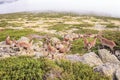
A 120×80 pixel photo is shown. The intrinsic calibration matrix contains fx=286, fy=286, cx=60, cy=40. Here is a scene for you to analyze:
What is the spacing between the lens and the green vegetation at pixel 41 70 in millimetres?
13172

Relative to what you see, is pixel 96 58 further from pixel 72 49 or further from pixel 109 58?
pixel 72 49

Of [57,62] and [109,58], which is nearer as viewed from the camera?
[57,62]

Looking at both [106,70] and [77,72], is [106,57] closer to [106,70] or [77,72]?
[106,70]

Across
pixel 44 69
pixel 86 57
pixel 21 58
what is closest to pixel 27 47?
pixel 86 57

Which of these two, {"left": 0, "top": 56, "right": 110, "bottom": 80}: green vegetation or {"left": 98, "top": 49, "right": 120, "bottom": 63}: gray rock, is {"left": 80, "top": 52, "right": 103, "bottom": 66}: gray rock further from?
{"left": 0, "top": 56, "right": 110, "bottom": 80}: green vegetation

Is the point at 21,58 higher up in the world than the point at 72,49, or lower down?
higher up

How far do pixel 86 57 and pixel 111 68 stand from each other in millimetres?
4002

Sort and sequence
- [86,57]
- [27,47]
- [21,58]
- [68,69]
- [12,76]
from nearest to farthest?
1. [12,76]
2. [68,69]
3. [21,58]
4. [86,57]
5. [27,47]

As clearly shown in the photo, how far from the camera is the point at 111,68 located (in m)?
15.2

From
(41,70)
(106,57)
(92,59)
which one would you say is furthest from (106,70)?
(106,57)

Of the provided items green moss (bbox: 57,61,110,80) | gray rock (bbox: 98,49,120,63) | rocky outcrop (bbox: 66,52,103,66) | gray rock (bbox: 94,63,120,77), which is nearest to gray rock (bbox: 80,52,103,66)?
rocky outcrop (bbox: 66,52,103,66)

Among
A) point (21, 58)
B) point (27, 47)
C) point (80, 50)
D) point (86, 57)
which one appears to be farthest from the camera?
point (80, 50)

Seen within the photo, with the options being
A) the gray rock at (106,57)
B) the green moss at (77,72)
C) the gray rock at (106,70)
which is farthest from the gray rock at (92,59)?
the green moss at (77,72)

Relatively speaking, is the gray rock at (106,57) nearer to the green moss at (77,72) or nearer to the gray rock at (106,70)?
the gray rock at (106,70)
